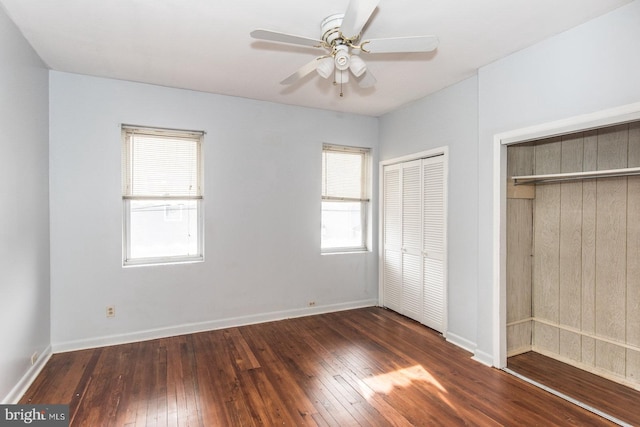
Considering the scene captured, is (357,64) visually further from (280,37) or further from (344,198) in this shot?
(344,198)

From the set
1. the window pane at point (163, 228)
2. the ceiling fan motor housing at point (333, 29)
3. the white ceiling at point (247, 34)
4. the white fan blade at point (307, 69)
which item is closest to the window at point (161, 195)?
the window pane at point (163, 228)

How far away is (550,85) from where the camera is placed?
2.62m

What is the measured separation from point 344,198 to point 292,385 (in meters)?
2.69

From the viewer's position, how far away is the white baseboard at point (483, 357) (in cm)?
309

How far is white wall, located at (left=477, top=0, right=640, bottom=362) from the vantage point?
7.27 ft

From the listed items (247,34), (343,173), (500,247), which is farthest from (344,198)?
(247,34)

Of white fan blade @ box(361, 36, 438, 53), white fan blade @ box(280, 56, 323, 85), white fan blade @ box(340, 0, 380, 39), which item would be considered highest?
white fan blade @ box(340, 0, 380, 39)

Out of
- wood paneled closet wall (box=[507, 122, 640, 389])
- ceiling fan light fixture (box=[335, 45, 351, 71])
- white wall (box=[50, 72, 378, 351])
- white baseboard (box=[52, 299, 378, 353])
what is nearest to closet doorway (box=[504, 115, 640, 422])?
wood paneled closet wall (box=[507, 122, 640, 389])

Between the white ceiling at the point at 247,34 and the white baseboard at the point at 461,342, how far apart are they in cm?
275

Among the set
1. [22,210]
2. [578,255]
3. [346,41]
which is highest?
[346,41]

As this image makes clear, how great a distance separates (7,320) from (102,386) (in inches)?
34.2

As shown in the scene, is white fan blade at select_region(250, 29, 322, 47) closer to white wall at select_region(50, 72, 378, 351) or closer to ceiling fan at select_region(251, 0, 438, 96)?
ceiling fan at select_region(251, 0, 438, 96)

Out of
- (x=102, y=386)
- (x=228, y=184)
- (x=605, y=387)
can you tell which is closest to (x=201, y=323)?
(x=102, y=386)

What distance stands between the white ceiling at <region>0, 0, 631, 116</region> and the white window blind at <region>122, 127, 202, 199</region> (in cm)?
59
